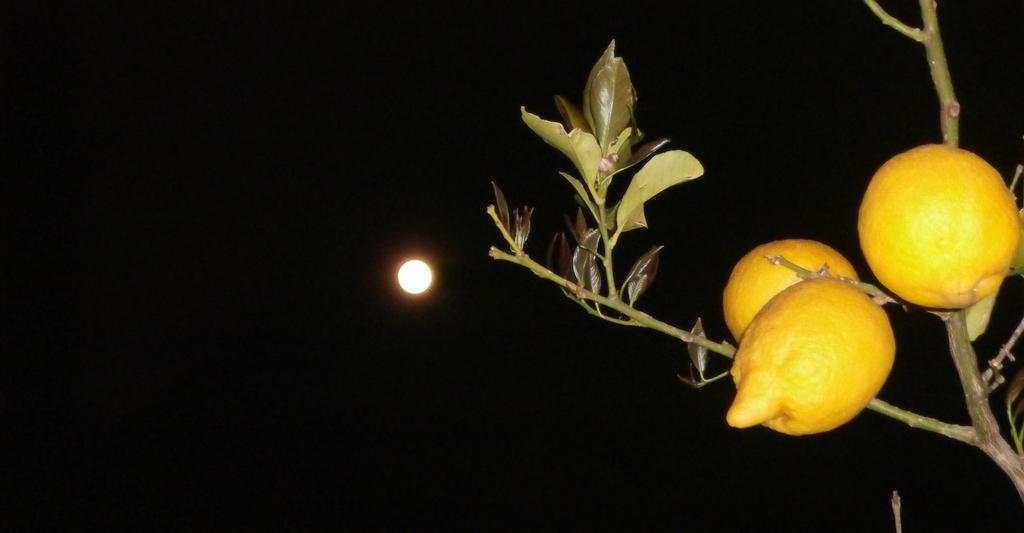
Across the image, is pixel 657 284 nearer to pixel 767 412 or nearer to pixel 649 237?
pixel 649 237

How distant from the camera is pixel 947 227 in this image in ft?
1.08

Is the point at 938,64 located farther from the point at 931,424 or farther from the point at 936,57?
the point at 931,424

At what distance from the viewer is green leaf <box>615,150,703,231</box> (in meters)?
0.43

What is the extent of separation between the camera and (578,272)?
0.50 m

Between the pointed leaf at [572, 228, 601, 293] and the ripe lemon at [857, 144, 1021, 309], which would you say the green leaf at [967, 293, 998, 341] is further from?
the pointed leaf at [572, 228, 601, 293]

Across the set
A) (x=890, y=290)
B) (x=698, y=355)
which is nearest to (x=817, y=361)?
(x=890, y=290)

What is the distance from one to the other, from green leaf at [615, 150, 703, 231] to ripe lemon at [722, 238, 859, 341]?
0.06m

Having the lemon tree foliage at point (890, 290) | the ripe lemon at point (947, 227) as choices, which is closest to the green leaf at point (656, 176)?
the lemon tree foliage at point (890, 290)

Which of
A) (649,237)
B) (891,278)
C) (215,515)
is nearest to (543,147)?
(649,237)

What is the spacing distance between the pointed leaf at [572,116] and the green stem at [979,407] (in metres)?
0.21

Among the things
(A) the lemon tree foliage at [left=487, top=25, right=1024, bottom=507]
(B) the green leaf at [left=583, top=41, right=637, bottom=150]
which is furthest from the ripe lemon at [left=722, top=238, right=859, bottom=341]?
(B) the green leaf at [left=583, top=41, right=637, bottom=150]

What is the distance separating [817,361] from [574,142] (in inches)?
6.2

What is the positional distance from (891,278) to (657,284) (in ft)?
7.27

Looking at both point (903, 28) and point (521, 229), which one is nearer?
point (903, 28)
